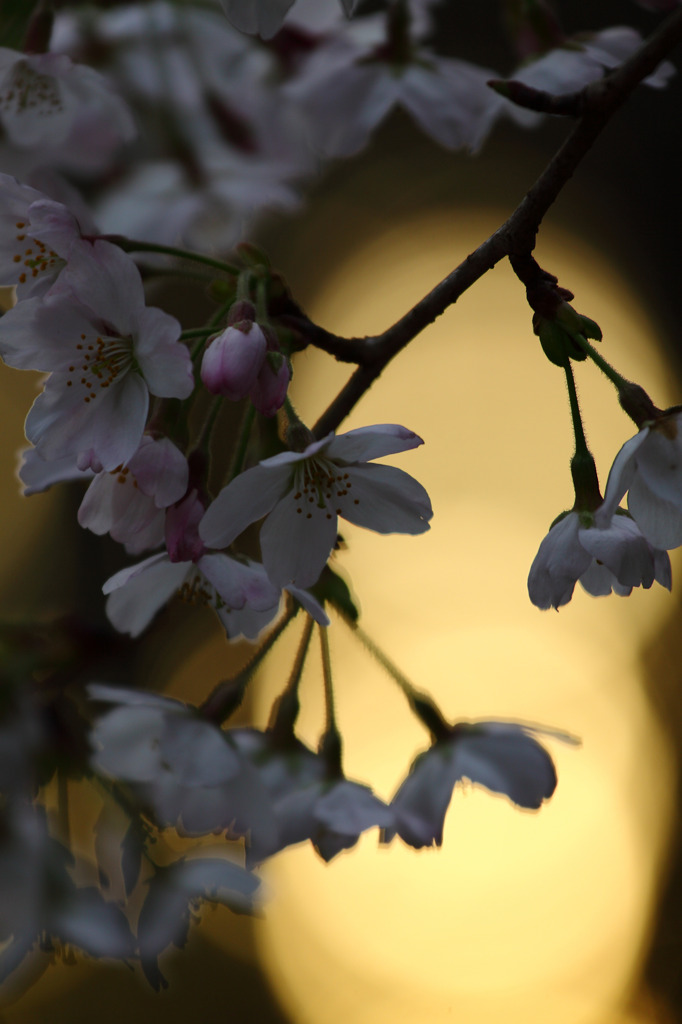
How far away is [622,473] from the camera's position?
0.57 meters

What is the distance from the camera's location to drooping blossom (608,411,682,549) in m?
0.57

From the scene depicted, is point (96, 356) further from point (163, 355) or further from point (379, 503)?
point (379, 503)

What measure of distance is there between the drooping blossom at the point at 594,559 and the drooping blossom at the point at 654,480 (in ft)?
0.06

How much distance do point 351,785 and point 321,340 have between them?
345 mm

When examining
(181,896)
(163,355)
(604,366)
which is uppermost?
(604,366)

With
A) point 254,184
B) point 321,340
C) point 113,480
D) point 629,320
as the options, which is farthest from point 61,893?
point 629,320

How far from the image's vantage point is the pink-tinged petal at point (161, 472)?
57 centimetres

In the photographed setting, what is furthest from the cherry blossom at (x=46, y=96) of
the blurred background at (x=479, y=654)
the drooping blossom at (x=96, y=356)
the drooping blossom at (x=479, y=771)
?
the blurred background at (x=479, y=654)

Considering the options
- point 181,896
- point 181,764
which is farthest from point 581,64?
point 181,896

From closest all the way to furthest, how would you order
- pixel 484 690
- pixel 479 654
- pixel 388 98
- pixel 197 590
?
1. pixel 197 590
2. pixel 388 98
3. pixel 484 690
4. pixel 479 654

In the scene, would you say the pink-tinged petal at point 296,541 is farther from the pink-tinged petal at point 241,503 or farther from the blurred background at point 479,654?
the blurred background at point 479,654

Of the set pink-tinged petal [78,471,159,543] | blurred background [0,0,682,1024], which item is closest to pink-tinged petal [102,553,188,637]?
pink-tinged petal [78,471,159,543]

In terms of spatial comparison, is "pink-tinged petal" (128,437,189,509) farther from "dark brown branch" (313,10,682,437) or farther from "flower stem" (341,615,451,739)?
"flower stem" (341,615,451,739)

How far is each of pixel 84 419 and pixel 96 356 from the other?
0.04 meters
